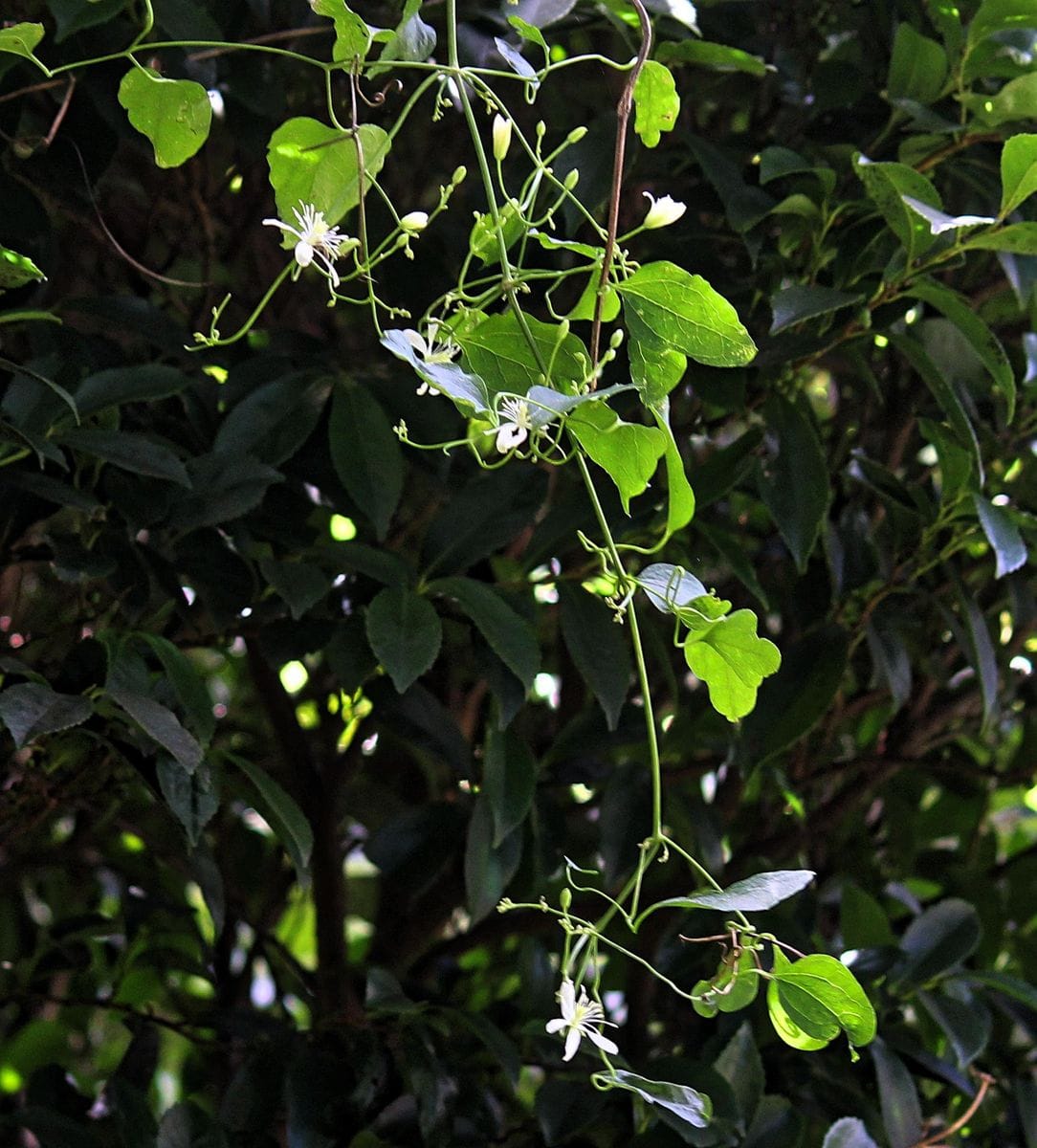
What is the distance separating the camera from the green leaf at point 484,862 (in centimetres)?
68

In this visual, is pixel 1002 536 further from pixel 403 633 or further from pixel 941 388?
pixel 403 633

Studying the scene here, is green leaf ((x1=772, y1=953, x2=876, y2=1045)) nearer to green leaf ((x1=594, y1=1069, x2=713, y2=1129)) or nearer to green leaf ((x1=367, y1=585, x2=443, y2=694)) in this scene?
green leaf ((x1=594, y1=1069, x2=713, y2=1129))

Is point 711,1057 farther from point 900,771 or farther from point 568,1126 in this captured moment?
point 900,771

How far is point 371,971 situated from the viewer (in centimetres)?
71

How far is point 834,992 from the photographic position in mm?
430

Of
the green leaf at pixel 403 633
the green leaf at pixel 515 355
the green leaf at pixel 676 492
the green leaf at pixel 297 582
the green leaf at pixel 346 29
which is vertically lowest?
the green leaf at pixel 403 633

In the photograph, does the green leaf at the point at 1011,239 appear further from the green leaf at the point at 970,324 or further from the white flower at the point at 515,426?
the white flower at the point at 515,426

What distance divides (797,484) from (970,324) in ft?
0.38

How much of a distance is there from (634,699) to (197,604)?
31 cm

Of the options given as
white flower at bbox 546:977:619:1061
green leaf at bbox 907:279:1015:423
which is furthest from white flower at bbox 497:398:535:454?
green leaf at bbox 907:279:1015:423

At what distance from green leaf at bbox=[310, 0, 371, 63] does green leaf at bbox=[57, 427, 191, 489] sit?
219 millimetres

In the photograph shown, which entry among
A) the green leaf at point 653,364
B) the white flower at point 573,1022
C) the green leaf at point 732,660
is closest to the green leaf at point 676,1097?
the white flower at point 573,1022

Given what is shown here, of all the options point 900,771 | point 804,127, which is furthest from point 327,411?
point 900,771

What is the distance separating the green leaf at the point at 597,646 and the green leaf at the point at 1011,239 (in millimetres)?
258
